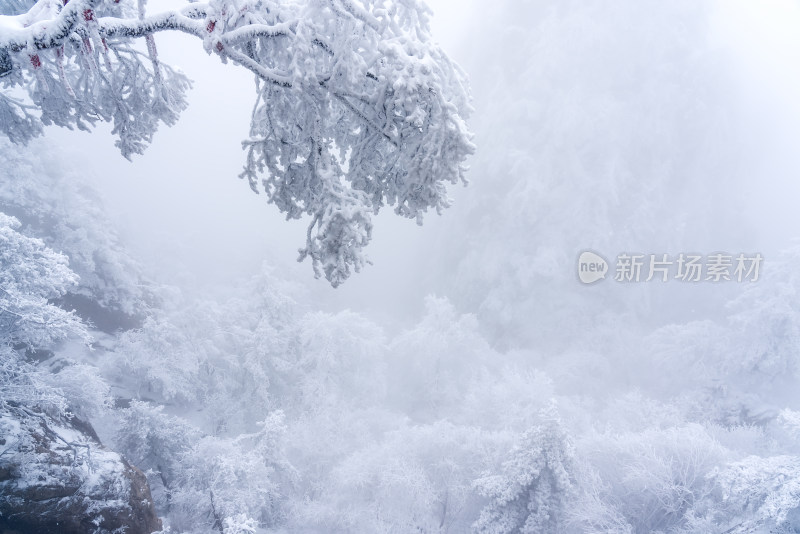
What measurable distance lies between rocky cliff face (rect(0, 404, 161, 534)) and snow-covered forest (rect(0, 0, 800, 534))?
0.17 feet

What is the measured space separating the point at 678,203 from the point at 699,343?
9316 mm

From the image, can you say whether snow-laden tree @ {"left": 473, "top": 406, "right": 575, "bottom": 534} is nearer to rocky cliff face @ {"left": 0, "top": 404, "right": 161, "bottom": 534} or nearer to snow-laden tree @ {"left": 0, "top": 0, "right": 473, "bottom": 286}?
rocky cliff face @ {"left": 0, "top": 404, "right": 161, "bottom": 534}

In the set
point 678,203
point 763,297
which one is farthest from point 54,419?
point 678,203

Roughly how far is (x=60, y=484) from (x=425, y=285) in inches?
908

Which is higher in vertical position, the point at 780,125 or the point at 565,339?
the point at 780,125

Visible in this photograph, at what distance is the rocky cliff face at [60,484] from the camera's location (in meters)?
7.25

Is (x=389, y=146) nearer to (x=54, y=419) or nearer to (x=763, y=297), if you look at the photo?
(x=54, y=419)

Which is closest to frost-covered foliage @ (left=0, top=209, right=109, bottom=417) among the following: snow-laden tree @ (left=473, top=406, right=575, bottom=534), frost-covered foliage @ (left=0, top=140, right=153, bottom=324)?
snow-laden tree @ (left=473, top=406, right=575, bottom=534)

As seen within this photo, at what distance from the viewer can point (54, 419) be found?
9219 millimetres

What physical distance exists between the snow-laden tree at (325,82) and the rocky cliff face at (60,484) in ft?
24.7

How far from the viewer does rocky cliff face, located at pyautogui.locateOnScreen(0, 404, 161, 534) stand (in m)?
7.25

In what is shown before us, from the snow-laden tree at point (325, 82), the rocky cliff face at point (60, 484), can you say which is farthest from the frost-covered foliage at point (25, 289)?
the snow-laden tree at point (325, 82)

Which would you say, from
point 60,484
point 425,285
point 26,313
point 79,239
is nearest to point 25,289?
point 26,313

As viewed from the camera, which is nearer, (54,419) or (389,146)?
(389,146)
